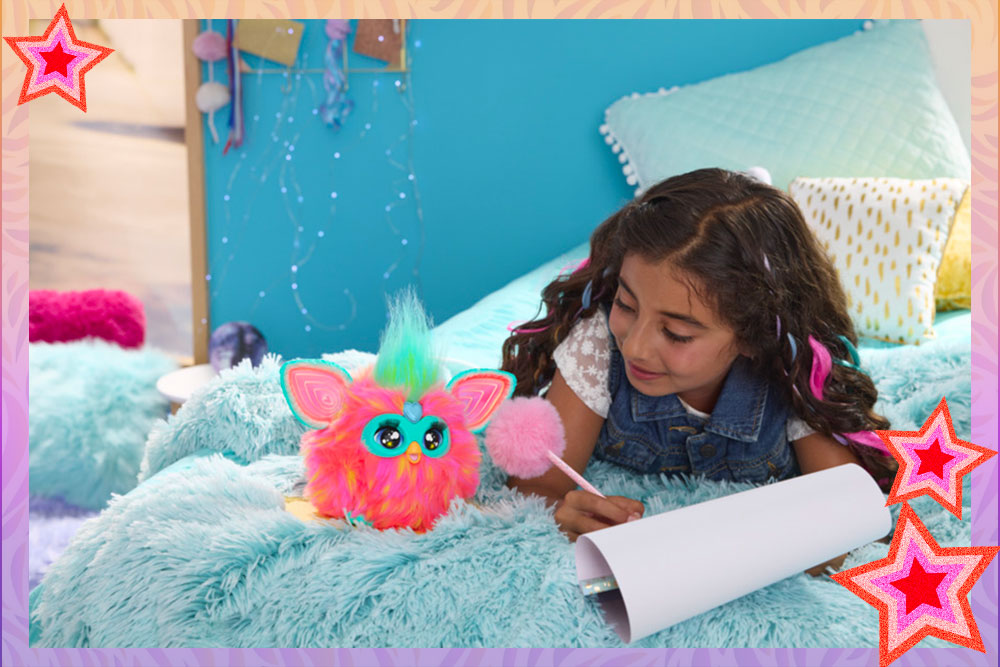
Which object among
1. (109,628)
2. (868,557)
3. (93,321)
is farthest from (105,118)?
(868,557)

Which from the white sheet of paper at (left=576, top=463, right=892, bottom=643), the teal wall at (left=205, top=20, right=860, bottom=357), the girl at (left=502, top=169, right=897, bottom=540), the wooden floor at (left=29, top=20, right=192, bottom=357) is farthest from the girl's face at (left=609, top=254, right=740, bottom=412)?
the wooden floor at (left=29, top=20, right=192, bottom=357)

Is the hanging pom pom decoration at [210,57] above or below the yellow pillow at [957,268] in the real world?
above

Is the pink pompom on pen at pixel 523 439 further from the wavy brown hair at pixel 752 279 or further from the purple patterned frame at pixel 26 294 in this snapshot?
the purple patterned frame at pixel 26 294

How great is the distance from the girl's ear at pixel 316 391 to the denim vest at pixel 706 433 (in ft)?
1.34

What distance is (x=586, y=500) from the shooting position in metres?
0.87

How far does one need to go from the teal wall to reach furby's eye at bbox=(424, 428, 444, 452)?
5.37 feet

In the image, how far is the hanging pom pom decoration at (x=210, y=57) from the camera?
2340 millimetres

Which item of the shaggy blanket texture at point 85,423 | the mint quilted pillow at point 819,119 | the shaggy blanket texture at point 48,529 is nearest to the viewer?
the shaggy blanket texture at point 48,529

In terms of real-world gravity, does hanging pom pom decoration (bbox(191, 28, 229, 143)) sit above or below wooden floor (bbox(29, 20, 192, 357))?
above

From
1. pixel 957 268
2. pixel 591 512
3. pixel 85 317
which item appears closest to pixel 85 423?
pixel 85 317

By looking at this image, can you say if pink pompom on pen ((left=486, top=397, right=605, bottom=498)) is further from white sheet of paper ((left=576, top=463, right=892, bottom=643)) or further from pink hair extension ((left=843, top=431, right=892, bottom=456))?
pink hair extension ((left=843, top=431, right=892, bottom=456))

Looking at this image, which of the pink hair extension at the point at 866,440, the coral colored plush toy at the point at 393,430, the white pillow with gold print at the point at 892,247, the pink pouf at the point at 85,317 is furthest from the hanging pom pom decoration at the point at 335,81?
the pink hair extension at the point at 866,440

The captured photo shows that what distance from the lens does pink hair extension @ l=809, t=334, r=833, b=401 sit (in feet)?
3.53

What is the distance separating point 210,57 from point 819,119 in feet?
5.31
